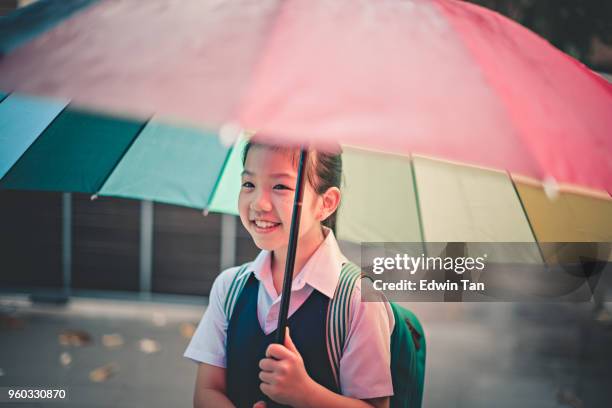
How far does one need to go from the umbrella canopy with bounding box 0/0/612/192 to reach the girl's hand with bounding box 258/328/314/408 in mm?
786

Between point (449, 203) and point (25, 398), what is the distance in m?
3.25

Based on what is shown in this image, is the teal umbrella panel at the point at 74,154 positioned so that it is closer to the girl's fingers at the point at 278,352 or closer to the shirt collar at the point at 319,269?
the shirt collar at the point at 319,269

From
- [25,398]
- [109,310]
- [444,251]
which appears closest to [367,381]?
[444,251]

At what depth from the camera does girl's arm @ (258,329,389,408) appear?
180 cm

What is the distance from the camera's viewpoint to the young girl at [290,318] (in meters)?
1.93

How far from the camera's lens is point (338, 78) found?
4.50 feet

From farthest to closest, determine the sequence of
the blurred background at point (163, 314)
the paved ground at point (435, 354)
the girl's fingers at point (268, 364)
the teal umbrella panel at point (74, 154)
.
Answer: the blurred background at point (163, 314)
the paved ground at point (435, 354)
the teal umbrella panel at point (74, 154)
the girl's fingers at point (268, 364)

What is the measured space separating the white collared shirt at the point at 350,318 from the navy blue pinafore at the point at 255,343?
3 centimetres

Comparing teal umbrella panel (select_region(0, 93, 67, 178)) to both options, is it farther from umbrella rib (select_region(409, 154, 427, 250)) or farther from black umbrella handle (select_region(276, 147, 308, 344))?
umbrella rib (select_region(409, 154, 427, 250))

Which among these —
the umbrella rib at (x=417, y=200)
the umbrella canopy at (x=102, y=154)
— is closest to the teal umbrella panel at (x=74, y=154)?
the umbrella canopy at (x=102, y=154)

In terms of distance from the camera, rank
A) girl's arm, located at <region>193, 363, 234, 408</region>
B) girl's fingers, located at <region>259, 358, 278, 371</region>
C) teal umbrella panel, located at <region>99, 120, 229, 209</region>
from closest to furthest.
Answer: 1. girl's fingers, located at <region>259, 358, 278, 371</region>
2. girl's arm, located at <region>193, 363, 234, 408</region>
3. teal umbrella panel, located at <region>99, 120, 229, 209</region>

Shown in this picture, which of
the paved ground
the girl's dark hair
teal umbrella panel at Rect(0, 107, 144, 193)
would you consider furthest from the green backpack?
the paved ground

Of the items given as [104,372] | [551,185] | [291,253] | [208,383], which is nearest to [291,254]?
[291,253]

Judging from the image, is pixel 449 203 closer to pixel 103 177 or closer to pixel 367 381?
pixel 367 381
